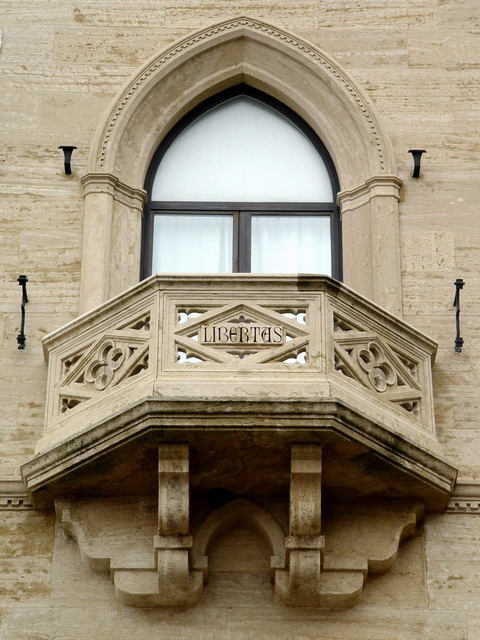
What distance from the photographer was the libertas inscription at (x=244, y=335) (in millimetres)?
13008

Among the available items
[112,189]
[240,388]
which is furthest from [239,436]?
[112,189]

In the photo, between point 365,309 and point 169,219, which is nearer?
point 365,309

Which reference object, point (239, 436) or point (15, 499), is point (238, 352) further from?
point (15, 499)

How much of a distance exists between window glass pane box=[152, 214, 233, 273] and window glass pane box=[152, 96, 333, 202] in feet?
0.80

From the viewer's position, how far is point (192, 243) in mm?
15227

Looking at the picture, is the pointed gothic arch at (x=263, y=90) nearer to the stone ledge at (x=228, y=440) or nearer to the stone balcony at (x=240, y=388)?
the stone balcony at (x=240, y=388)

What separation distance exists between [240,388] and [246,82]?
4.31 m

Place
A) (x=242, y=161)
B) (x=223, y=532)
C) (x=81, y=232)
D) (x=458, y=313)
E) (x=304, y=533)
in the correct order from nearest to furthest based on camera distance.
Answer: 1. (x=304, y=533)
2. (x=223, y=532)
3. (x=458, y=313)
4. (x=81, y=232)
5. (x=242, y=161)

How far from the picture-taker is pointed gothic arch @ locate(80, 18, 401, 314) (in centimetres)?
1466

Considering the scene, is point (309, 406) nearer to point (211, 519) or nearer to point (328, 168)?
point (211, 519)

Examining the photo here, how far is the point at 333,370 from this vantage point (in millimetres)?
12922

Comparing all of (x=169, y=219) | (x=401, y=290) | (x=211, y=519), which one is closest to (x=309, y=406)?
(x=211, y=519)

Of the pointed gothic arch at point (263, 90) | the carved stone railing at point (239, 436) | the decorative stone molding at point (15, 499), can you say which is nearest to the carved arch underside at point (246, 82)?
the pointed gothic arch at point (263, 90)

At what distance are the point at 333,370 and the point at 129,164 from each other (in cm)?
343
